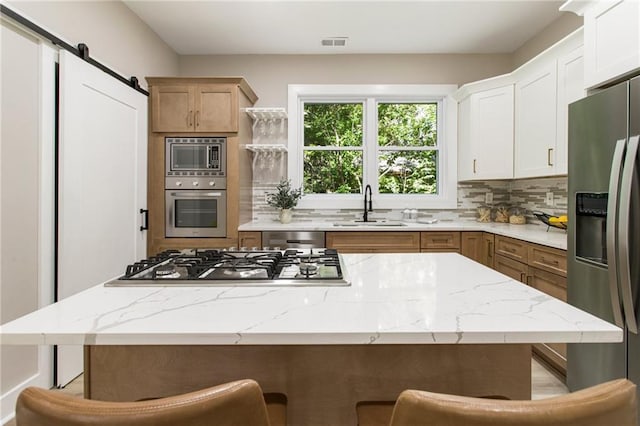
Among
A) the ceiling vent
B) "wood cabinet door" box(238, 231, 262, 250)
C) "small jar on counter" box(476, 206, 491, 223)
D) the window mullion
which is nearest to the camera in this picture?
"wood cabinet door" box(238, 231, 262, 250)

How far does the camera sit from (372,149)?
4250mm

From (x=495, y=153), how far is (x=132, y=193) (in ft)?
10.7

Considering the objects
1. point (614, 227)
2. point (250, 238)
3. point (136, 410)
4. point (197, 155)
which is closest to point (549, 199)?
point (614, 227)

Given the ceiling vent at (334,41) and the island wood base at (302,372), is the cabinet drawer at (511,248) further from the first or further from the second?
the ceiling vent at (334,41)

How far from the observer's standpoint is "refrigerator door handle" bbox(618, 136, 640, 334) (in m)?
1.68

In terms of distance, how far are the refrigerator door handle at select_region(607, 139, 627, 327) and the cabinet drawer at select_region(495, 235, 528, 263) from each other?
98cm

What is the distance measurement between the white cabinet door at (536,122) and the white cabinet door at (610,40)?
0.77m

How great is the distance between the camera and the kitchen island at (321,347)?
0.95 meters

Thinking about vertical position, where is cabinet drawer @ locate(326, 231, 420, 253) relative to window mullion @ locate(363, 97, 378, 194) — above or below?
below

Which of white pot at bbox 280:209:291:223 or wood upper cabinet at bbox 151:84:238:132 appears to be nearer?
wood upper cabinet at bbox 151:84:238:132

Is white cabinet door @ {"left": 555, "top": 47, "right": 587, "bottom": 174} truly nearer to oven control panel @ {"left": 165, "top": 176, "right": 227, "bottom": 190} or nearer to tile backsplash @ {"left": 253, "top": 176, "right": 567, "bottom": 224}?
tile backsplash @ {"left": 253, "top": 176, "right": 567, "bottom": 224}

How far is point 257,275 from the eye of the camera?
4.56ft

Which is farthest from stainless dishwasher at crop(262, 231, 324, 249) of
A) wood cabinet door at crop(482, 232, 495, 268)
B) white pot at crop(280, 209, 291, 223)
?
wood cabinet door at crop(482, 232, 495, 268)

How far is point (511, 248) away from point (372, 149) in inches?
71.7
